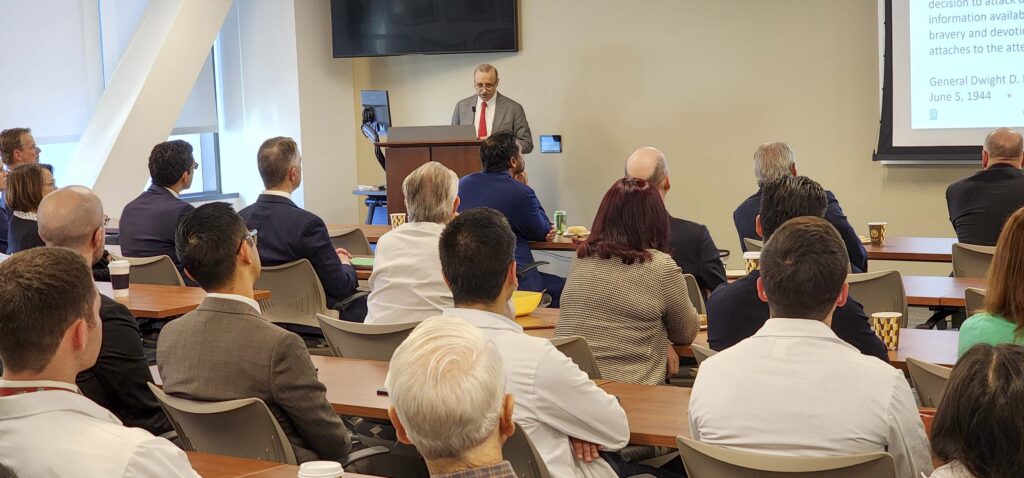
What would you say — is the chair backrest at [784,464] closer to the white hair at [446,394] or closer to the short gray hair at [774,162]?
the white hair at [446,394]

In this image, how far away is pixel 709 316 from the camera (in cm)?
346

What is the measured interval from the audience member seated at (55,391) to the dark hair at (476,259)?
946mm

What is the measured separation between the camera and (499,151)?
638cm

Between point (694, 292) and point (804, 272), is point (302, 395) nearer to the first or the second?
point (804, 272)

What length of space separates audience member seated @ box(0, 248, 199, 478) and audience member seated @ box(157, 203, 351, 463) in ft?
2.43

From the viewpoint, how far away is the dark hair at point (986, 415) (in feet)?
5.76

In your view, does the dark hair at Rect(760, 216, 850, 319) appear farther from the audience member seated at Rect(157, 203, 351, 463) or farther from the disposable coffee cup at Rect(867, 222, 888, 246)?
the disposable coffee cup at Rect(867, 222, 888, 246)

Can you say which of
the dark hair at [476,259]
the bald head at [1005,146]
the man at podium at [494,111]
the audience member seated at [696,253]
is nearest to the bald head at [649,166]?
the audience member seated at [696,253]

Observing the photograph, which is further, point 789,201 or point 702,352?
point 789,201

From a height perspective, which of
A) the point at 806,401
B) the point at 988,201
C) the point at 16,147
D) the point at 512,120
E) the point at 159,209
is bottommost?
the point at 806,401

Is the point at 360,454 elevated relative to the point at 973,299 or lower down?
lower down

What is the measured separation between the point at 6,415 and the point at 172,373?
95 cm

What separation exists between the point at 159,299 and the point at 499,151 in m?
2.27

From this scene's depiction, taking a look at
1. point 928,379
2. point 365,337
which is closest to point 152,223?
point 365,337
